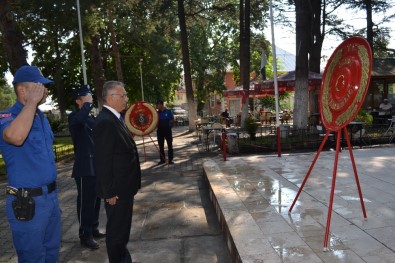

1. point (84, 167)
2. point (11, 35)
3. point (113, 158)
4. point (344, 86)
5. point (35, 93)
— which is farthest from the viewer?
point (11, 35)

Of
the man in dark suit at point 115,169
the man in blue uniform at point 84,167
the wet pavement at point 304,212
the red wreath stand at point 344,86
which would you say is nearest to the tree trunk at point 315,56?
the wet pavement at point 304,212

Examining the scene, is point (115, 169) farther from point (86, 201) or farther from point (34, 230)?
point (86, 201)

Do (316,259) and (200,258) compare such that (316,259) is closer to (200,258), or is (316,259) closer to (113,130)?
(200,258)

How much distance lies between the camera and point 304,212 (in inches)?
202

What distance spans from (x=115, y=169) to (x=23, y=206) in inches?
40.8

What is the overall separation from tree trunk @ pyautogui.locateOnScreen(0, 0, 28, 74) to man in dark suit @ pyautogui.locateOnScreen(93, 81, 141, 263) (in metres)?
11.2

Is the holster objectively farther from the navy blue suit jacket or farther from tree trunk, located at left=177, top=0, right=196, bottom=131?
tree trunk, located at left=177, top=0, right=196, bottom=131

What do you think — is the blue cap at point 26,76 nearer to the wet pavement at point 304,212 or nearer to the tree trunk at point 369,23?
the wet pavement at point 304,212

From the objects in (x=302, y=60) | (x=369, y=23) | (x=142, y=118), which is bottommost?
(x=142, y=118)

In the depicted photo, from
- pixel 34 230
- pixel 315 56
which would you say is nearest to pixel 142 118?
pixel 34 230

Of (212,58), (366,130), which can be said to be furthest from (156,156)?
(212,58)

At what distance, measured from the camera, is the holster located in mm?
2893

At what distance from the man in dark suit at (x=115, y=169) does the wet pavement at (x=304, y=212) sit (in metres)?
1.32

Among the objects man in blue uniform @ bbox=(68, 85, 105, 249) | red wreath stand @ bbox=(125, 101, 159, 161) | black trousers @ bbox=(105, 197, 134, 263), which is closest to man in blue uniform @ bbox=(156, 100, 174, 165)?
red wreath stand @ bbox=(125, 101, 159, 161)
